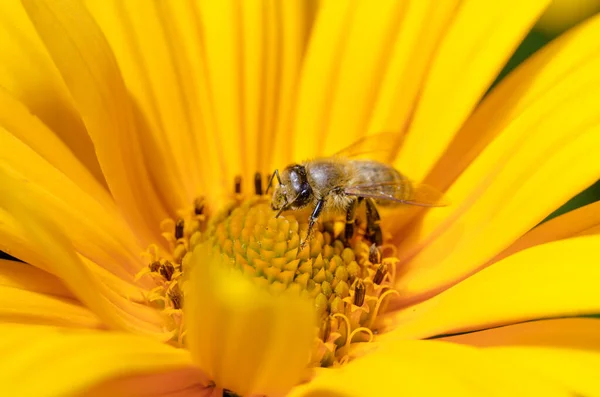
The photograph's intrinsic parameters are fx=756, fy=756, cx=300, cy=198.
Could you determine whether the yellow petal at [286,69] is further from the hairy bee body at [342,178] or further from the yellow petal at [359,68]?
the hairy bee body at [342,178]

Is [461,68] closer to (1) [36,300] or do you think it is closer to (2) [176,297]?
(2) [176,297]

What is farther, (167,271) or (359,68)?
(359,68)

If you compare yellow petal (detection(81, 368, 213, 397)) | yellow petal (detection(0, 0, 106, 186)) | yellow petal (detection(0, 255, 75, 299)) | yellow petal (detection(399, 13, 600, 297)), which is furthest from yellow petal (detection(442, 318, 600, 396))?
yellow petal (detection(0, 0, 106, 186))

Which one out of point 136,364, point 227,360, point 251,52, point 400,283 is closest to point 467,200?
point 400,283

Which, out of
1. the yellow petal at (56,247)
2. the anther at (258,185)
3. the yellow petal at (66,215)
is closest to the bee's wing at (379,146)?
the anther at (258,185)

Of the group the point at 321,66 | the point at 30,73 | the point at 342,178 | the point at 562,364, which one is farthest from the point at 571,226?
the point at 30,73
